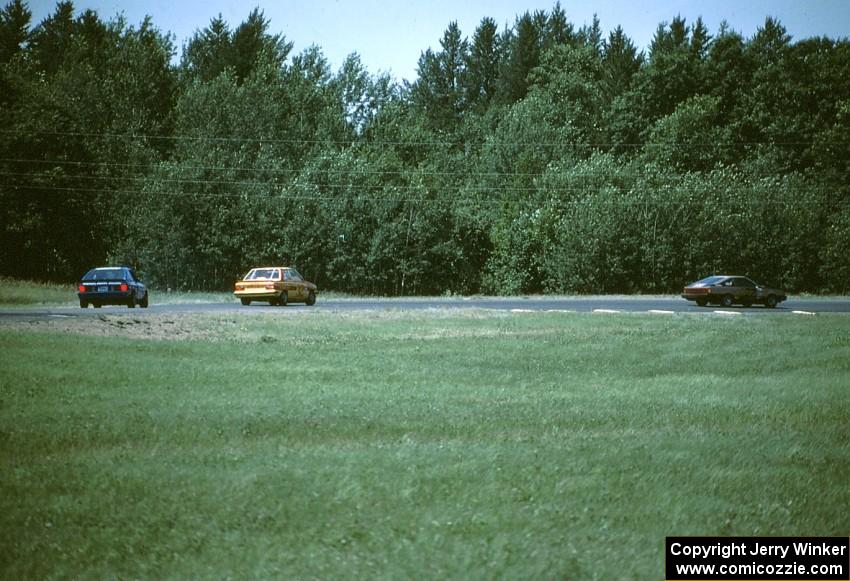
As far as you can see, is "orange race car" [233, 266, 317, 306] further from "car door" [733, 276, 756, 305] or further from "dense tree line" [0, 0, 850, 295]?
"car door" [733, 276, 756, 305]

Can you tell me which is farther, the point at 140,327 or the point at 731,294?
the point at 731,294

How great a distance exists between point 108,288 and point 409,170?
1289 inches

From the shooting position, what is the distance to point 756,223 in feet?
193

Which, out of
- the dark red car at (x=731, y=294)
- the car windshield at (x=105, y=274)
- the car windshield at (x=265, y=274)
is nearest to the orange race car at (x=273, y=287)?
the car windshield at (x=265, y=274)

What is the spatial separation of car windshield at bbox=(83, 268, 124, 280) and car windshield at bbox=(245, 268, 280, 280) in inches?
264

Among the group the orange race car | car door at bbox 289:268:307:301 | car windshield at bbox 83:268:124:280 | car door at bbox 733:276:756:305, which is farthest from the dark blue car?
car door at bbox 733:276:756:305

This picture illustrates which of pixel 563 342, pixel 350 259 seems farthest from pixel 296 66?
pixel 563 342

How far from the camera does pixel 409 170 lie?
2645 inches

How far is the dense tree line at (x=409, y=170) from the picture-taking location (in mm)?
58562

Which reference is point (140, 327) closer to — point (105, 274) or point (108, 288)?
point (108, 288)

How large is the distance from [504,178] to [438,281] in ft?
53.4

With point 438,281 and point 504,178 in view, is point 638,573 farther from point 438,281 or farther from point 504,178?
point 504,178

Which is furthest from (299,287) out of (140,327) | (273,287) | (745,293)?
(745,293)

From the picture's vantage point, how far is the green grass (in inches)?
305
